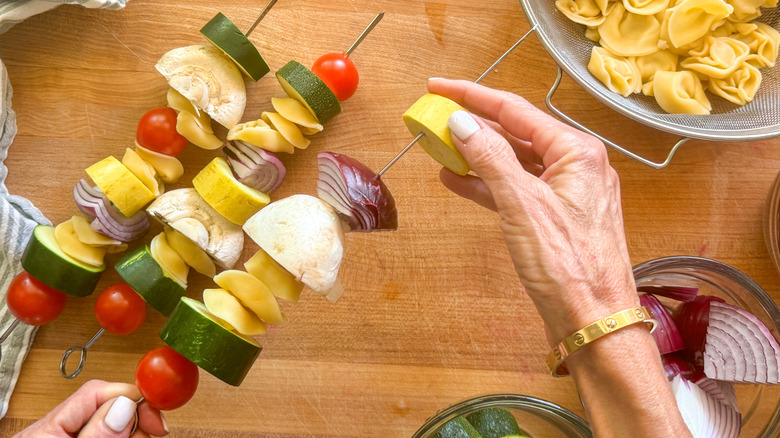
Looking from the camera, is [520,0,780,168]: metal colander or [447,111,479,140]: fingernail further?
[520,0,780,168]: metal colander

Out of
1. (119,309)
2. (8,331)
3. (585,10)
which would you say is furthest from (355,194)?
(8,331)

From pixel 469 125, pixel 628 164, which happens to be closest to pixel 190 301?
pixel 469 125

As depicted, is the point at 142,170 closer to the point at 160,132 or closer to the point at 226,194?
the point at 160,132

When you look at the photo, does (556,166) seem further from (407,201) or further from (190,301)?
(190,301)

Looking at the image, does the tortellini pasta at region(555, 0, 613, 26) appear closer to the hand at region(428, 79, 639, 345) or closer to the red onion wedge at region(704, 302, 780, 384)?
the hand at region(428, 79, 639, 345)

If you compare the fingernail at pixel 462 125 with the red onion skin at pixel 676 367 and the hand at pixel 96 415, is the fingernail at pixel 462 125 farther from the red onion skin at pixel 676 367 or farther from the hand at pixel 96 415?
the hand at pixel 96 415

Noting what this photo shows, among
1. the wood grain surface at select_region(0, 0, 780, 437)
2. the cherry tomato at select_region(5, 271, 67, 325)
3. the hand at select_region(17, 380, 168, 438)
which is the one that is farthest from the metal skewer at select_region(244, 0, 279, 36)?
the hand at select_region(17, 380, 168, 438)
